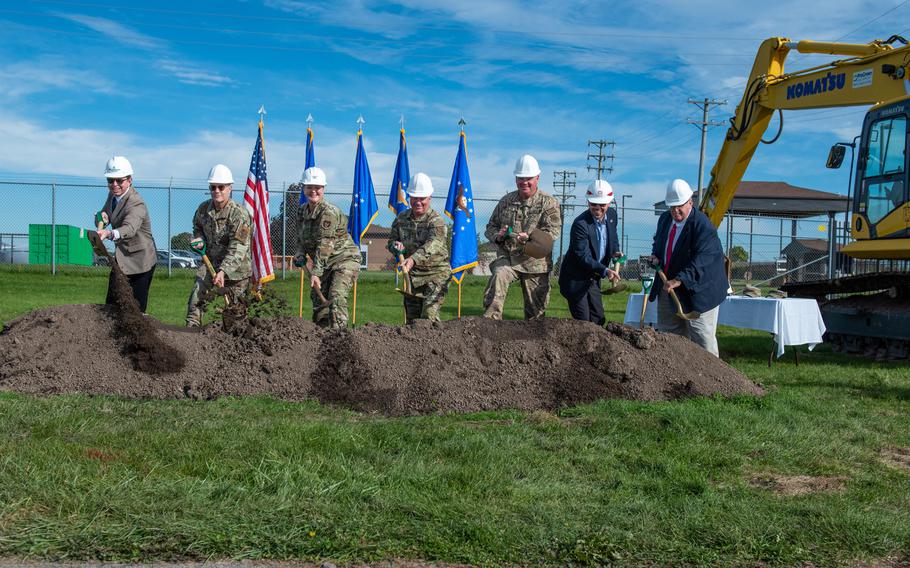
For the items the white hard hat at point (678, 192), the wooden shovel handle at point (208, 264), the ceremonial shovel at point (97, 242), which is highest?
the white hard hat at point (678, 192)

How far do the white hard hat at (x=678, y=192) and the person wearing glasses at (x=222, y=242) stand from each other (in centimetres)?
449

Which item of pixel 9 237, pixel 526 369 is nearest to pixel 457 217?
pixel 526 369

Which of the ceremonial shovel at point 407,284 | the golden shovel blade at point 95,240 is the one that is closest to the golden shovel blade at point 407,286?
the ceremonial shovel at point 407,284

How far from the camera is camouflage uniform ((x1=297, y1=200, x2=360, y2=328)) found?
9.46 metres

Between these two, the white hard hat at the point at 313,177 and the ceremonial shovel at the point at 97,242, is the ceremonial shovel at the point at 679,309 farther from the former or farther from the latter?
the ceremonial shovel at the point at 97,242

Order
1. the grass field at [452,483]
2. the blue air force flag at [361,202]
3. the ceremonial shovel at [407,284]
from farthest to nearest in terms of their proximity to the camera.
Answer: the blue air force flag at [361,202], the ceremonial shovel at [407,284], the grass field at [452,483]

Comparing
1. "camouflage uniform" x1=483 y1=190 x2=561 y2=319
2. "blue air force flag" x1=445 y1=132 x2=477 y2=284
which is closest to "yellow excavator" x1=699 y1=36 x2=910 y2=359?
"blue air force flag" x1=445 y1=132 x2=477 y2=284

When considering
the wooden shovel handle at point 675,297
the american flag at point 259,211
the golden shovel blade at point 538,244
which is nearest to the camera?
the wooden shovel handle at point 675,297

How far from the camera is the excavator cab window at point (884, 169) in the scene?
11819mm

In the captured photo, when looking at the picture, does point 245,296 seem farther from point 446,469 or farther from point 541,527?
point 541,527

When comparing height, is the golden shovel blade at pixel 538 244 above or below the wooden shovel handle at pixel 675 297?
above

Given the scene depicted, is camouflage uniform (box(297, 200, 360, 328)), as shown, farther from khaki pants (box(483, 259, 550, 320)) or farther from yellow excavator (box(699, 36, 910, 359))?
yellow excavator (box(699, 36, 910, 359))

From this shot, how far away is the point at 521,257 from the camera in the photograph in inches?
369

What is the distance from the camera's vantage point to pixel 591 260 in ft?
29.7
